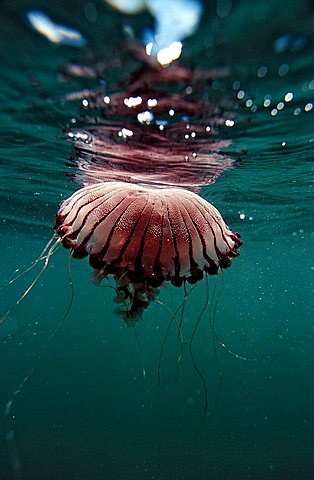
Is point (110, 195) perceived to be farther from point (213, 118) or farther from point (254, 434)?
point (254, 434)

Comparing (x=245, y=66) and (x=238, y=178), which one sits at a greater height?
(x=245, y=66)

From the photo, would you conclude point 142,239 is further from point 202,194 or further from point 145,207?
point 202,194

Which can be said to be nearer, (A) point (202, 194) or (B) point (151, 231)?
(B) point (151, 231)

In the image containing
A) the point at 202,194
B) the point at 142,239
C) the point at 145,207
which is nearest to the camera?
the point at 142,239

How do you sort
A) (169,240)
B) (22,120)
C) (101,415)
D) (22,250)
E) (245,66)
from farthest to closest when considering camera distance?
(22,250) → (101,415) → (22,120) → (245,66) → (169,240)

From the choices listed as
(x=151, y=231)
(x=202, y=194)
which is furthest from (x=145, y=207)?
(x=202, y=194)

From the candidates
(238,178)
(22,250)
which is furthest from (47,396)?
(238,178)

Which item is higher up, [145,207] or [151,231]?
[145,207]

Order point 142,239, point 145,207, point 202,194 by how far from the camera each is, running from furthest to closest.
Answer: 1. point 202,194
2. point 145,207
3. point 142,239
